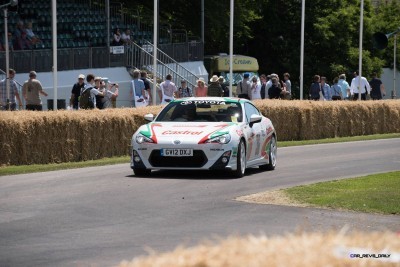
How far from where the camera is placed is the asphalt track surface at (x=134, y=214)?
415 inches

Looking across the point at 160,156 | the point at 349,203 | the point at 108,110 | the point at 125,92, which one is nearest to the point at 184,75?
the point at 125,92

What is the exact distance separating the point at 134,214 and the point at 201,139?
4.95 metres

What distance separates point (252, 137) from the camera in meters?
19.5

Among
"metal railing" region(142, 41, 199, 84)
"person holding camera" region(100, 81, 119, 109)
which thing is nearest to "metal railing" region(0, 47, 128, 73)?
"metal railing" region(142, 41, 199, 84)

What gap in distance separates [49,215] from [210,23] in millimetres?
44376

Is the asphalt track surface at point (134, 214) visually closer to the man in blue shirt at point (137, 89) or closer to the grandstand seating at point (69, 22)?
the man in blue shirt at point (137, 89)

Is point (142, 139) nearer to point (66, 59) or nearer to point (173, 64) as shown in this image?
point (66, 59)

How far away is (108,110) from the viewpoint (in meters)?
24.2

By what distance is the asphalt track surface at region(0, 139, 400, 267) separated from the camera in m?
10.5

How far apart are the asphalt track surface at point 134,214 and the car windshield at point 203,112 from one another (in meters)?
0.99

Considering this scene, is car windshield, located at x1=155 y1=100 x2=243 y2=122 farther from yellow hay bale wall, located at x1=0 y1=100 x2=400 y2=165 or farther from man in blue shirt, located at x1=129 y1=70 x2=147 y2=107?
man in blue shirt, located at x1=129 y1=70 x2=147 y2=107

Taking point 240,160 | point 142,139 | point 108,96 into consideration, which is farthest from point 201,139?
point 108,96

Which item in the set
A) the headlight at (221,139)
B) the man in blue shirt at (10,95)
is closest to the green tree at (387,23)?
the man in blue shirt at (10,95)

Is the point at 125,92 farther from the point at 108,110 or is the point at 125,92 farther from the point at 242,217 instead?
the point at 242,217
